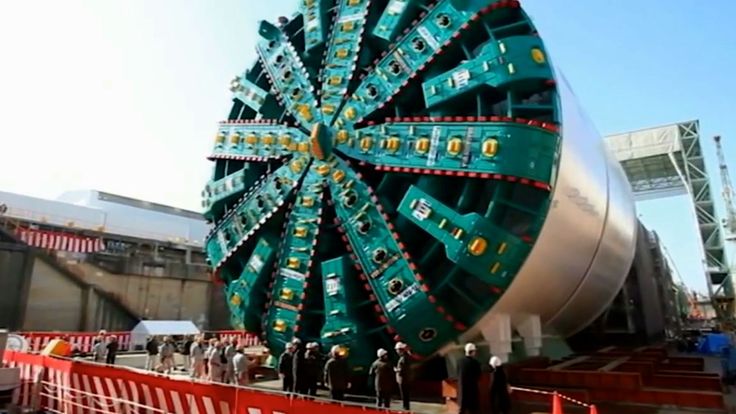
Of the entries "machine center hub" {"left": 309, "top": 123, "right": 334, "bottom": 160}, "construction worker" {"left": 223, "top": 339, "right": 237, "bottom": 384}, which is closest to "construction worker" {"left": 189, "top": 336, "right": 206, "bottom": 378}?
"construction worker" {"left": 223, "top": 339, "right": 237, "bottom": 384}

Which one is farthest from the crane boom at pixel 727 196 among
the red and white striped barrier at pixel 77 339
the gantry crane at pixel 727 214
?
the red and white striped barrier at pixel 77 339

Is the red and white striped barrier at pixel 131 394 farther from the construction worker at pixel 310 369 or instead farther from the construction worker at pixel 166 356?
the construction worker at pixel 166 356

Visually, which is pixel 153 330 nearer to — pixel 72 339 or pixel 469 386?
pixel 72 339

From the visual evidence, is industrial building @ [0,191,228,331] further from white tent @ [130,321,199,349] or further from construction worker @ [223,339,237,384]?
construction worker @ [223,339,237,384]

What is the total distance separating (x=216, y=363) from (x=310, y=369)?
146 inches

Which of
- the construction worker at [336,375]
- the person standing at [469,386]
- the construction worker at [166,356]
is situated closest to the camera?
the person standing at [469,386]

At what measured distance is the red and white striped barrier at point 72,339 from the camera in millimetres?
19952

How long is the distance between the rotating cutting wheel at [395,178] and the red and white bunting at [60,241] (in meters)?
26.8

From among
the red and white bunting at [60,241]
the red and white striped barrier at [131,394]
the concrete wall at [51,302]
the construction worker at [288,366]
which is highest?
the red and white bunting at [60,241]

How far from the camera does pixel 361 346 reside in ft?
31.5

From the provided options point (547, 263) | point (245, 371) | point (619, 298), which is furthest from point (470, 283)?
point (619, 298)

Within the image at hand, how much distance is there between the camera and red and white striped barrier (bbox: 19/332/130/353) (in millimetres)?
19952

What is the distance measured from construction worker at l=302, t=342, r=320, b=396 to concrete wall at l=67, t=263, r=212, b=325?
30783mm

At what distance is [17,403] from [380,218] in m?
8.38
